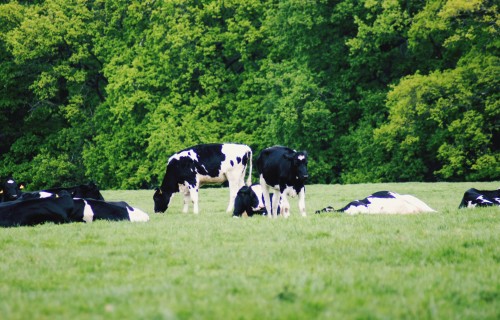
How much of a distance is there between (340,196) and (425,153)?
16.1 m

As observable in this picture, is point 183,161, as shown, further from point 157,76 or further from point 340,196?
point 157,76

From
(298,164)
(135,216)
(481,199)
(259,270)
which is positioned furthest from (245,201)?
(259,270)

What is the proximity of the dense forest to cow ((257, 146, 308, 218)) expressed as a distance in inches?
842

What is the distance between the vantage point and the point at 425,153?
38531 millimetres

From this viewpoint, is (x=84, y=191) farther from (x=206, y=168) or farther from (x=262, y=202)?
(x=262, y=202)

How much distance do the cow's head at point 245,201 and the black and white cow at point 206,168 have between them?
2.87m

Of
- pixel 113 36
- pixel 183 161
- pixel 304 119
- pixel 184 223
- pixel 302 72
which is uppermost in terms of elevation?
pixel 113 36

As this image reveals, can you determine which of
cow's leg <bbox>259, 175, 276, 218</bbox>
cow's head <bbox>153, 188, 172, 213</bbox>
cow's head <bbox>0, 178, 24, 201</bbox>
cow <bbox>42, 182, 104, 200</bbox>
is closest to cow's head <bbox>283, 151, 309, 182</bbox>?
cow's leg <bbox>259, 175, 276, 218</bbox>

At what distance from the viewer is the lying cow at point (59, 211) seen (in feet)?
43.1

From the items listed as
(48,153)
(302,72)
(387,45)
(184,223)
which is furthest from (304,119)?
(184,223)

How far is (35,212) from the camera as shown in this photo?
520 inches

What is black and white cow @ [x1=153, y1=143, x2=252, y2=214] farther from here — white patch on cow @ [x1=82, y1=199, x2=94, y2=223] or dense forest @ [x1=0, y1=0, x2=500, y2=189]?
dense forest @ [x1=0, y1=0, x2=500, y2=189]

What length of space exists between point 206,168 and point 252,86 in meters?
25.0

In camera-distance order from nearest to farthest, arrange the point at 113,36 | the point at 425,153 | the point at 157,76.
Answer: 1. the point at 425,153
2. the point at 157,76
3. the point at 113,36
